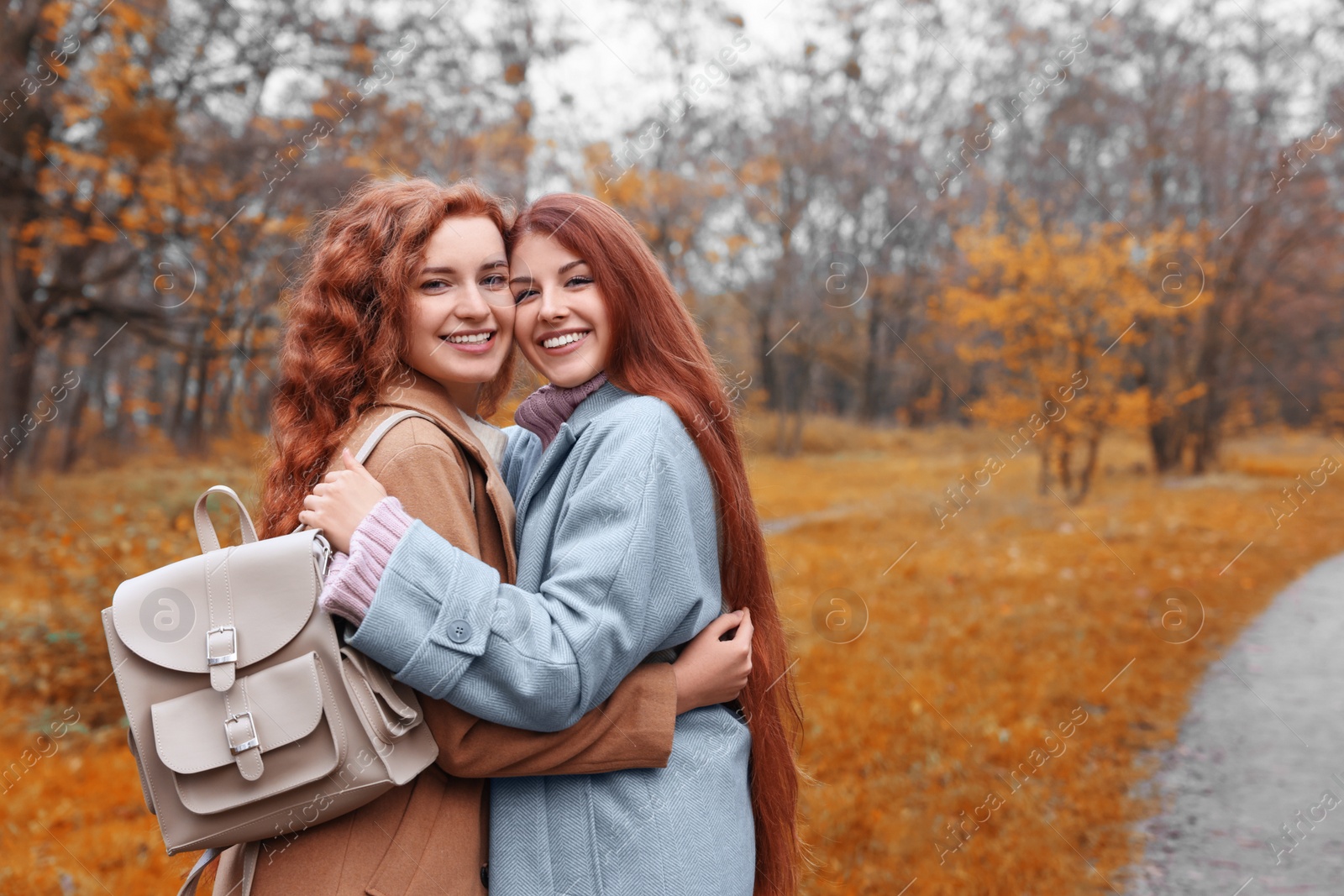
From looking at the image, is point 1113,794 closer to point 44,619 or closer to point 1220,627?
point 1220,627

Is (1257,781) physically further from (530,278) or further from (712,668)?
(530,278)

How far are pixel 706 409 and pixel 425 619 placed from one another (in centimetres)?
69

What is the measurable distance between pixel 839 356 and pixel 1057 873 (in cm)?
2625

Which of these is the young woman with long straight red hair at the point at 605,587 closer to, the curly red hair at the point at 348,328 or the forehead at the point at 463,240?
the forehead at the point at 463,240

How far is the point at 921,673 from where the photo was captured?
570 centimetres

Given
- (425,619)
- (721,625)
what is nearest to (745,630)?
(721,625)

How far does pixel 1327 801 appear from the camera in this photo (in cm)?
432

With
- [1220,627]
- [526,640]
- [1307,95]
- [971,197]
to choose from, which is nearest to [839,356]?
[971,197]

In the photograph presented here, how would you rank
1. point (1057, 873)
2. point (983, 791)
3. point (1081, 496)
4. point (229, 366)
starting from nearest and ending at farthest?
point (1057, 873) → point (983, 791) → point (229, 366) → point (1081, 496)

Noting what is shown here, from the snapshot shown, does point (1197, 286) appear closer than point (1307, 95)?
Yes

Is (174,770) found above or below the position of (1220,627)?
above

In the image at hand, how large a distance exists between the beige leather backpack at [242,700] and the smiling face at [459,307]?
1.67 ft

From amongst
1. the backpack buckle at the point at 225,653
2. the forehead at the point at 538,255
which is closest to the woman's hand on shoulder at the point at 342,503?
the backpack buckle at the point at 225,653

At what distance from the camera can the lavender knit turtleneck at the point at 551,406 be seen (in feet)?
5.84
